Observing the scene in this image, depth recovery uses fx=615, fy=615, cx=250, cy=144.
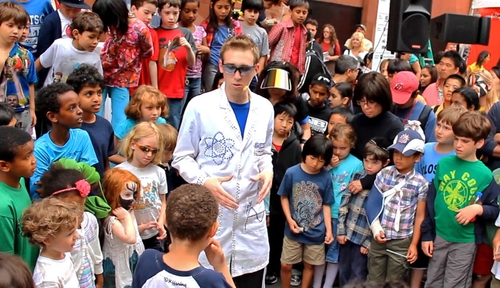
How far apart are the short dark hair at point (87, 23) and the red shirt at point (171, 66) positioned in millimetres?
1345

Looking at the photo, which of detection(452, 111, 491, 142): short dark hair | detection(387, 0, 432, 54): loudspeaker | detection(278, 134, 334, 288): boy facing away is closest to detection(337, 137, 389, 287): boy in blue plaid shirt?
detection(278, 134, 334, 288): boy facing away

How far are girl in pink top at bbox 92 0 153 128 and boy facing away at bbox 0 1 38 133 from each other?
85 cm

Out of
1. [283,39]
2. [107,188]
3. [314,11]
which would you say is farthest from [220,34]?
[314,11]

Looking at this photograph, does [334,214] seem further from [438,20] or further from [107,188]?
[438,20]

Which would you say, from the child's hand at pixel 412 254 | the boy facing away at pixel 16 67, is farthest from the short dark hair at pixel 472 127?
the boy facing away at pixel 16 67

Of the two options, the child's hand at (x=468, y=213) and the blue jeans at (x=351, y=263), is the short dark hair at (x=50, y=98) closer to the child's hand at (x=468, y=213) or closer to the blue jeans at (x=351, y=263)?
the blue jeans at (x=351, y=263)

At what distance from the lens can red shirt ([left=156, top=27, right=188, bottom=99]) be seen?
6.55m

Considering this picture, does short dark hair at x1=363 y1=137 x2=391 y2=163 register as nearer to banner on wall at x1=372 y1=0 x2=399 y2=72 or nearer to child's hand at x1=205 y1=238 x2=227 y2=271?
child's hand at x1=205 y1=238 x2=227 y2=271

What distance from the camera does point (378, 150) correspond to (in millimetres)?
4910

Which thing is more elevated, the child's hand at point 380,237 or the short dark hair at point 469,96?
the short dark hair at point 469,96

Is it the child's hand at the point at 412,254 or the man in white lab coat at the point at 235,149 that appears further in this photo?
the child's hand at the point at 412,254

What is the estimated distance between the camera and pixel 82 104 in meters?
4.48

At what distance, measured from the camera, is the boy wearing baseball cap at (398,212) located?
4.70 metres

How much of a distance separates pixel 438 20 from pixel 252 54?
4.64 meters
